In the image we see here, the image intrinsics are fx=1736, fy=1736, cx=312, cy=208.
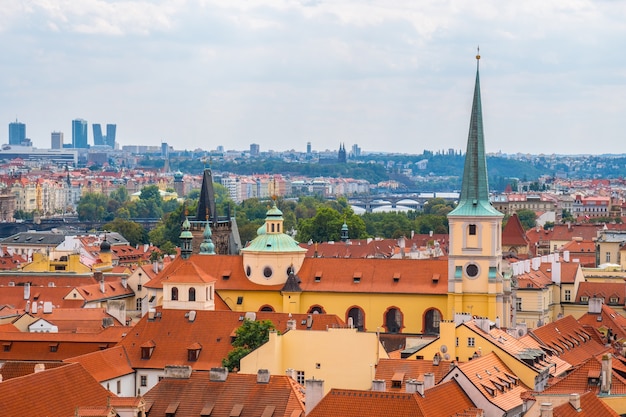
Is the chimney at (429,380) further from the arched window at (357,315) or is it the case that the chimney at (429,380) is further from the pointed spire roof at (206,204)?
the pointed spire roof at (206,204)

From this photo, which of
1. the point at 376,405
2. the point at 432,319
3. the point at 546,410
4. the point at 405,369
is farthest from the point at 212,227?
the point at 546,410

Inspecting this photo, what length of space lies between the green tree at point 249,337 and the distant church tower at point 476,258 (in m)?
15.8

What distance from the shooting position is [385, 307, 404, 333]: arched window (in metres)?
85.8

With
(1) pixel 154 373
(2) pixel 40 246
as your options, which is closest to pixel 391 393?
(1) pixel 154 373

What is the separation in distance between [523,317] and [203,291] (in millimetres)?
24538

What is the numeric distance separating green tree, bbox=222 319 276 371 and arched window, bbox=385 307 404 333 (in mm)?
15200

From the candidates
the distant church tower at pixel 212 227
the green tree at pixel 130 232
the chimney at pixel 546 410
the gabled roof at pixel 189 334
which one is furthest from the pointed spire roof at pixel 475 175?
the green tree at pixel 130 232

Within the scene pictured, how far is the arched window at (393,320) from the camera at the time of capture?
85812 mm

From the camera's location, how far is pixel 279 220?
8944cm

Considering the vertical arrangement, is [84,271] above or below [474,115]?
below

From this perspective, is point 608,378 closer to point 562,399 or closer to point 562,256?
point 562,399

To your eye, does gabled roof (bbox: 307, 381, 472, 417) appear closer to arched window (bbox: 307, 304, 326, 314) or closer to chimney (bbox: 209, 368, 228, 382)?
chimney (bbox: 209, 368, 228, 382)

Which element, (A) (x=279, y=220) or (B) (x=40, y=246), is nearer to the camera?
(A) (x=279, y=220)

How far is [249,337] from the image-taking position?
2751 inches
